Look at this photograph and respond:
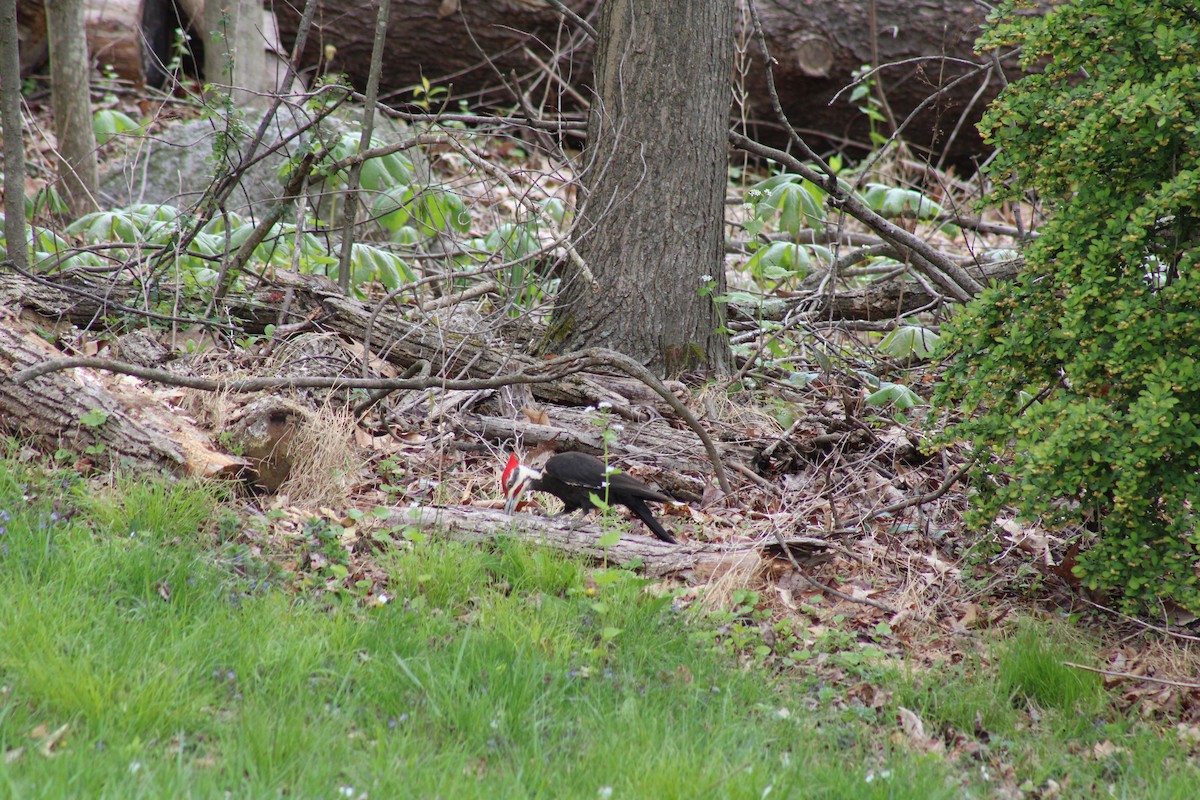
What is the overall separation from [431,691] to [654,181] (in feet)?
12.0

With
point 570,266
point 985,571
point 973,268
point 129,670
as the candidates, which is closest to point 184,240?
point 570,266

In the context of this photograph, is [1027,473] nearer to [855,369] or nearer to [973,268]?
[855,369]

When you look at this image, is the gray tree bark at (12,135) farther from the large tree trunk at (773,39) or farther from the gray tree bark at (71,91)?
the large tree trunk at (773,39)

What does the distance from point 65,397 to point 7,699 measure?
1921 mm

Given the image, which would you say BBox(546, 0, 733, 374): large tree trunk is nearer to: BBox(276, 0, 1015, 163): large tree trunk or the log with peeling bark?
the log with peeling bark

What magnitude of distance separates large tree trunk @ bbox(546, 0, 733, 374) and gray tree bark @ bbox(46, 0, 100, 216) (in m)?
4.30

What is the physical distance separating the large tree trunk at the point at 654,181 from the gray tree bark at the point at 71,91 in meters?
4.30

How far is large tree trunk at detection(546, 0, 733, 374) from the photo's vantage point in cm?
576

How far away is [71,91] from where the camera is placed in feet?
25.0

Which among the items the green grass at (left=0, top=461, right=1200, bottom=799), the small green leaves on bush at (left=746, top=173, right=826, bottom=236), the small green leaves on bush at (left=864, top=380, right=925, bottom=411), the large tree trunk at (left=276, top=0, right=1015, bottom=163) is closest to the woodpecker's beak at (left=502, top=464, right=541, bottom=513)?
the green grass at (left=0, top=461, right=1200, bottom=799)

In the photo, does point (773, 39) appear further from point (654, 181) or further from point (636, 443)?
point (636, 443)

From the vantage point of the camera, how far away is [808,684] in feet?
11.6

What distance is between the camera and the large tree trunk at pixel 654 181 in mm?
5762

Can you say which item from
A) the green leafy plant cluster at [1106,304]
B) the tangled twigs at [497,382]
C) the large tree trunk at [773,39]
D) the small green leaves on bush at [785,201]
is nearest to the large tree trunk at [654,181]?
the small green leaves on bush at [785,201]
